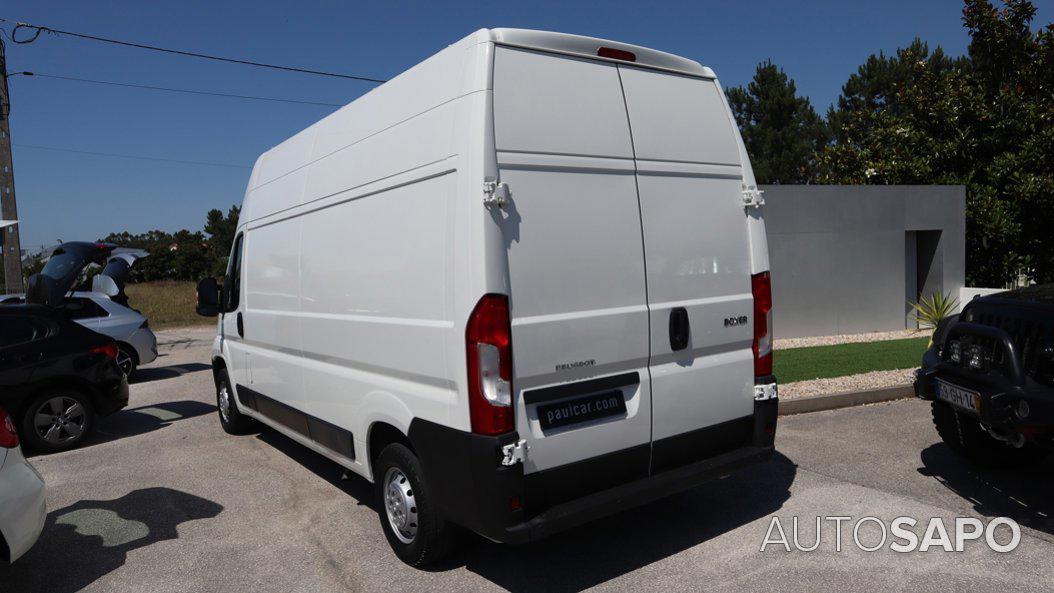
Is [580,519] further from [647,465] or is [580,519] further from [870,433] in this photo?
[870,433]

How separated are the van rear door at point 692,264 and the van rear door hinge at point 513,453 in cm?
90

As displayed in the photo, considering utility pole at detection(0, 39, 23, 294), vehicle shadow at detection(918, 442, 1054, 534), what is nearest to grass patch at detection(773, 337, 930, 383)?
vehicle shadow at detection(918, 442, 1054, 534)

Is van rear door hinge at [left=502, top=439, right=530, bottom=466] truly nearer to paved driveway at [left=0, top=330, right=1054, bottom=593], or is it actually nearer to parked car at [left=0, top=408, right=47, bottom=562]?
paved driveway at [left=0, top=330, right=1054, bottom=593]

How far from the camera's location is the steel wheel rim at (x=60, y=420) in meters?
7.34

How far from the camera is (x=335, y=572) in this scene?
4148 millimetres

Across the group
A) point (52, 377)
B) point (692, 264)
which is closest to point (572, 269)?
point (692, 264)

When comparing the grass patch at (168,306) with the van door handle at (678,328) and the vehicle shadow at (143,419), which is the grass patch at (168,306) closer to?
the vehicle shadow at (143,419)

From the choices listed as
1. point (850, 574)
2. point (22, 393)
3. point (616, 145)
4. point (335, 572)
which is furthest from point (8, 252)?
point (850, 574)

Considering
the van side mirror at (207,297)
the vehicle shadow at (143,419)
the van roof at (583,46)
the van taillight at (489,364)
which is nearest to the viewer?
the van taillight at (489,364)

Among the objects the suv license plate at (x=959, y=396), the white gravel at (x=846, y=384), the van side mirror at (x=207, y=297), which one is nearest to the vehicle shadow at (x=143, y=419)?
the van side mirror at (x=207, y=297)

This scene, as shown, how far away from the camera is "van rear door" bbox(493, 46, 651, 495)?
351 cm

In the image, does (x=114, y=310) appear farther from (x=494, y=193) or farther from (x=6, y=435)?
(x=494, y=193)

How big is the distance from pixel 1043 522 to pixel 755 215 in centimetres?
252

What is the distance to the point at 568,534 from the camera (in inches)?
179
